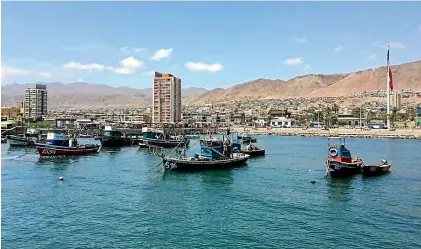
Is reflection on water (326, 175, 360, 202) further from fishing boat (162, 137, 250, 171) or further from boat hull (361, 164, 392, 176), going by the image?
fishing boat (162, 137, 250, 171)

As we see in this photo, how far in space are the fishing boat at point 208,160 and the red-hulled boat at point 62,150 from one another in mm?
19567

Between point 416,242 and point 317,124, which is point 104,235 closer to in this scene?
point 416,242

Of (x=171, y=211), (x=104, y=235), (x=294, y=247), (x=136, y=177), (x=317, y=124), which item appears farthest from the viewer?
(x=317, y=124)

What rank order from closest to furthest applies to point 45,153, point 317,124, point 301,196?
1. point 301,196
2. point 45,153
3. point 317,124

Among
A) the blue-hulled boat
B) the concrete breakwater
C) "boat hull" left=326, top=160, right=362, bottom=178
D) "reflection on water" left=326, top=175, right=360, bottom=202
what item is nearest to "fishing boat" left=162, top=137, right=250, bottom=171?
"boat hull" left=326, top=160, right=362, bottom=178

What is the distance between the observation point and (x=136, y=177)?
38.7 m

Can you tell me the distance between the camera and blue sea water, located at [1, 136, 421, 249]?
64.5 feet

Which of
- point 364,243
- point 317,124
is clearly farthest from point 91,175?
point 317,124

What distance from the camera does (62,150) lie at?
5481 cm

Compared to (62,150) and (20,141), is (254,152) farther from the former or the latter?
(20,141)

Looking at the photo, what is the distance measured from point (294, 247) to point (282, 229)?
260 cm

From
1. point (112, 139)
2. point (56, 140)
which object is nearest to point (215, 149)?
point (56, 140)

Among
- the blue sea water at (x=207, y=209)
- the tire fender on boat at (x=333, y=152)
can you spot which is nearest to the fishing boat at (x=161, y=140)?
the blue sea water at (x=207, y=209)

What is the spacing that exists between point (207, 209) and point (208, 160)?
52.9ft
